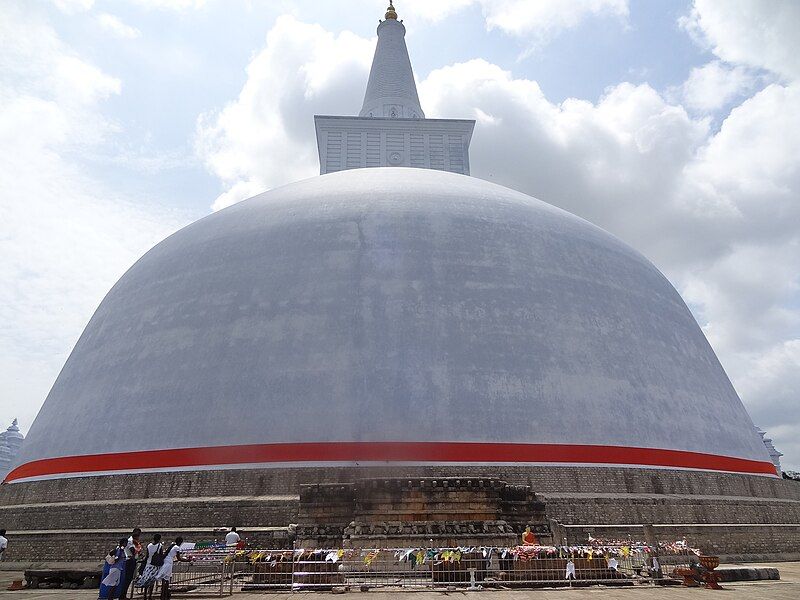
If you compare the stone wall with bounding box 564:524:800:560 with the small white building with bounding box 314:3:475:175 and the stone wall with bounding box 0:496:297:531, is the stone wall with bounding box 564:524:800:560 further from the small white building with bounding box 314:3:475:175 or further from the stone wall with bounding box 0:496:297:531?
the small white building with bounding box 314:3:475:175

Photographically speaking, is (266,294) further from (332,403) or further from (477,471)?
(477,471)

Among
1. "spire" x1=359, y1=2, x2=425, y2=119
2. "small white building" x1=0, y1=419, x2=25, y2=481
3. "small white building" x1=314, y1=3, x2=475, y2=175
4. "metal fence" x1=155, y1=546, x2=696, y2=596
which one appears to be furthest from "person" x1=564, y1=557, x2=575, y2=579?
"small white building" x1=0, y1=419, x2=25, y2=481

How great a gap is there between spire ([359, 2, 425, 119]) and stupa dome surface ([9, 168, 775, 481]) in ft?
54.7

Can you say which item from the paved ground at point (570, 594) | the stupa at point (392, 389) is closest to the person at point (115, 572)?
the paved ground at point (570, 594)

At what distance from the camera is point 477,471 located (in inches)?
432

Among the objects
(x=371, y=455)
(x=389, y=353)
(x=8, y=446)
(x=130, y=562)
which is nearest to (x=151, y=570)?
(x=130, y=562)

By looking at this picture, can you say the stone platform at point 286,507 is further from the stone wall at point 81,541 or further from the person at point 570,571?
the person at point 570,571

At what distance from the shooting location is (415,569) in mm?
8203

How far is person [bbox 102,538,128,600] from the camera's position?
6.62 m

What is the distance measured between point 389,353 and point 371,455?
2.08 metres

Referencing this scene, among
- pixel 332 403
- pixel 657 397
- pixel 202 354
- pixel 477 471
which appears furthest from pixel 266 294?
pixel 657 397

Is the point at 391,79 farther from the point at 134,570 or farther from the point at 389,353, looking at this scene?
the point at 134,570

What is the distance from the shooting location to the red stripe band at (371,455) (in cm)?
1095

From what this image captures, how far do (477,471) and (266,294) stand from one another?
5.97 metres
